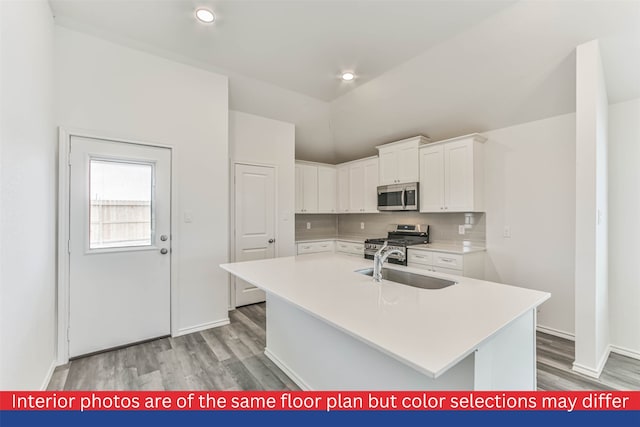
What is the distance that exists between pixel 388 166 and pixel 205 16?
2963 millimetres

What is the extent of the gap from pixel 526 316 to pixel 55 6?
12.9ft

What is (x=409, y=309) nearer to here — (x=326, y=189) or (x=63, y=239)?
(x=63, y=239)

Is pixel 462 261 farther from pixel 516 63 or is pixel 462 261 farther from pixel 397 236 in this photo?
pixel 516 63

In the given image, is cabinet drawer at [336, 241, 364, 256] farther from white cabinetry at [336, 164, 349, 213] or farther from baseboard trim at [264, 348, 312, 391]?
baseboard trim at [264, 348, 312, 391]

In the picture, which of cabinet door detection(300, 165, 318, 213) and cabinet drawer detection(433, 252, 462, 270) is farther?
cabinet door detection(300, 165, 318, 213)

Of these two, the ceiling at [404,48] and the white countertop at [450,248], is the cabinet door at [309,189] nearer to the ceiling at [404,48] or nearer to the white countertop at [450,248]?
the ceiling at [404,48]

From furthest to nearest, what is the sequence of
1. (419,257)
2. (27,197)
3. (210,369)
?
1. (419,257)
2. (210,369)
3. (27,197)

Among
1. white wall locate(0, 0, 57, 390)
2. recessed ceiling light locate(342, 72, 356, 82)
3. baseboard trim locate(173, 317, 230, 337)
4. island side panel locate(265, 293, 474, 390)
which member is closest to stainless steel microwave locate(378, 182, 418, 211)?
recessed ceiling light locate(342, 72, 356, 82)

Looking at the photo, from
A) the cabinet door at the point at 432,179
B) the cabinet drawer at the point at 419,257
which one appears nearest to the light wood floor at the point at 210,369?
the cabinet drawer at the point at 419,257

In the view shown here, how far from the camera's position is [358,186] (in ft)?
16.3

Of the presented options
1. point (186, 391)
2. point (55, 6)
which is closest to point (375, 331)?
point (186, 391)

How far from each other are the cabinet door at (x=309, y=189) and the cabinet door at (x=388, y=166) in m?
1.20

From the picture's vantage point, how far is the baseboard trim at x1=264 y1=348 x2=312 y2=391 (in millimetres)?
2080

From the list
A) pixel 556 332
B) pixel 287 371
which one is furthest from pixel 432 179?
pixel 287 371
